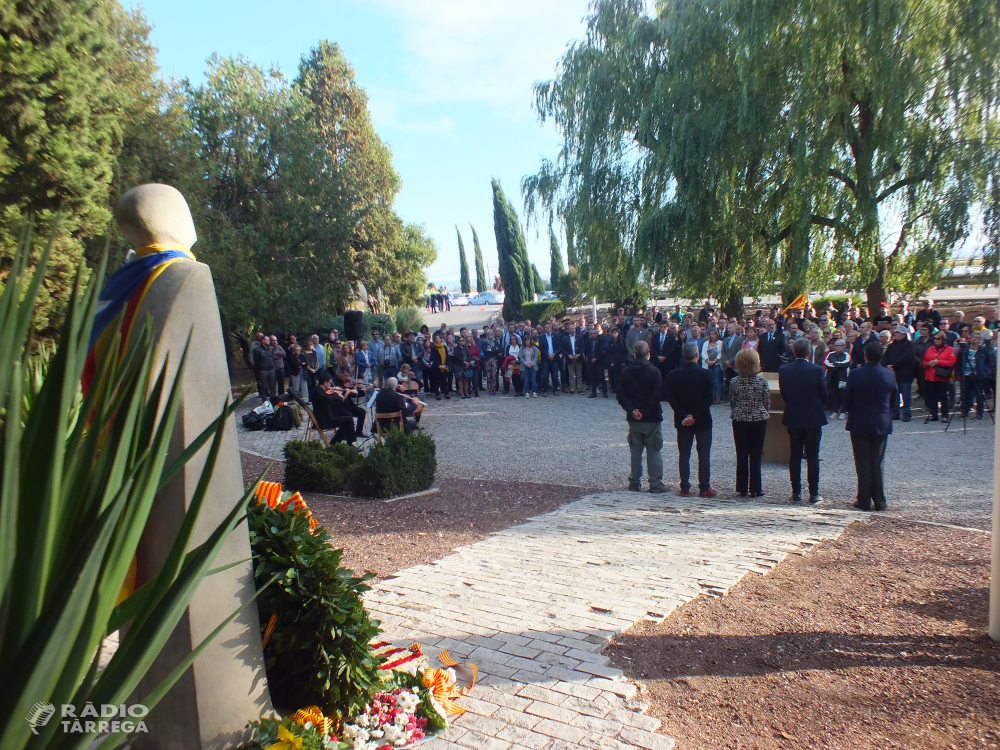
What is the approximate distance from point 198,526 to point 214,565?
18 cm

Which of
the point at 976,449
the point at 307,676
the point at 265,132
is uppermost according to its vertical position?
the point at 265,132

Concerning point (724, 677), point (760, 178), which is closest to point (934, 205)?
point (760, 178)

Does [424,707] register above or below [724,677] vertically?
above

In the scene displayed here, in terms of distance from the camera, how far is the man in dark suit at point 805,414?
346 inches

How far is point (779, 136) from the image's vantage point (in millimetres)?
17719

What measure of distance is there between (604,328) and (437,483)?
10.9 m

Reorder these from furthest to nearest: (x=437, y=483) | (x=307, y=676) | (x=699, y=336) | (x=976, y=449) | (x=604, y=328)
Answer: (x=604, y=328) → (x=699, y=336) → (x=976, y=449) → (x=437, y=483) → (x=307, y=676)

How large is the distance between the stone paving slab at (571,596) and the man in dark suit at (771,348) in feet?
26.8

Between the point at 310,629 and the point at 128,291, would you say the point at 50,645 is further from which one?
the point at 310,629

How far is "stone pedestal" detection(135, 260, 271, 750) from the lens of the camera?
2.81 m

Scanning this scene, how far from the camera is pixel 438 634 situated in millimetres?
4613

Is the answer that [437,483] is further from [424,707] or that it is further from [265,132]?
[265,132]

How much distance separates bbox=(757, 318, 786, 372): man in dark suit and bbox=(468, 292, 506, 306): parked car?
54.1 m

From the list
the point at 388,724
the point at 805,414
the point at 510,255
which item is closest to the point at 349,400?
the point at 805,414
